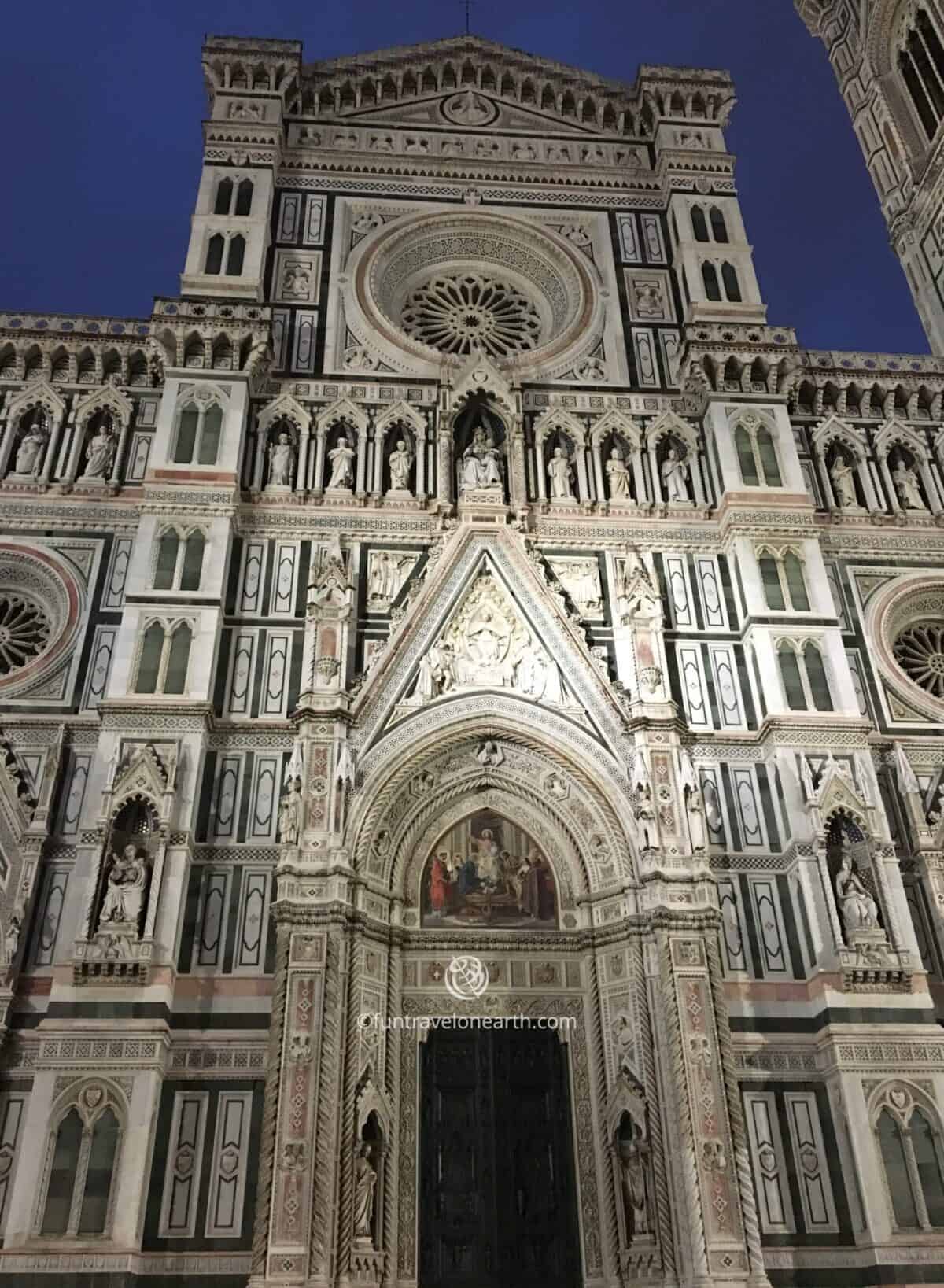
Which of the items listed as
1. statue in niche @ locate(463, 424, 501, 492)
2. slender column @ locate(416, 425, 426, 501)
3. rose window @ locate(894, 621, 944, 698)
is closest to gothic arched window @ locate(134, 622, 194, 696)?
slender column @ locate(416, 425, 426, 501)

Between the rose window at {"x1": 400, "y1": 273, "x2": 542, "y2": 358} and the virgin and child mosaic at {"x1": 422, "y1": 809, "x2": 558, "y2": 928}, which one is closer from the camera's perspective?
the virgin and child mosaic at {"x1": 422, "y1": 809, "x2": 558, "y2": 928}

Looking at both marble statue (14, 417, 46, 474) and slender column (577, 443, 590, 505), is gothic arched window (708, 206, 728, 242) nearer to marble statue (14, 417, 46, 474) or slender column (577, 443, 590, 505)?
slender column (577, 443, 590, 505)

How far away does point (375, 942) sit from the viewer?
38.9 feet

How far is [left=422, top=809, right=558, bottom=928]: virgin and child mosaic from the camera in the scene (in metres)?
12.4

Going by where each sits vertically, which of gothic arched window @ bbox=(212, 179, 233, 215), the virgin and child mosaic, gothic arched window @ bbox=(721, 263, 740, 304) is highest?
gothic arched window @ bbox=(212, 179, 233, 215)

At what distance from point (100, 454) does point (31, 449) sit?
945 mm

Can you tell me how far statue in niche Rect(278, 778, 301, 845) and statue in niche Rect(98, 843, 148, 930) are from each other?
1.46 metres

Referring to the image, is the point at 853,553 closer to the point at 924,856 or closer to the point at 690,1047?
the point at 924,856

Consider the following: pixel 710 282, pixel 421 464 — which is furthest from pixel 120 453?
pixel 710 282

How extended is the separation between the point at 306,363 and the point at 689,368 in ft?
18.7

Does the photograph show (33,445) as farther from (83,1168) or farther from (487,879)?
(83,1168)

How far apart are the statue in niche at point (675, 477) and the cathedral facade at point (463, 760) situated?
12 cm

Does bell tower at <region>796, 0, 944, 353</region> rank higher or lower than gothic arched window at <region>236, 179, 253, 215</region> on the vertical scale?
higher

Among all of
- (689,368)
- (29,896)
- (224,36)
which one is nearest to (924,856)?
(689,368)
